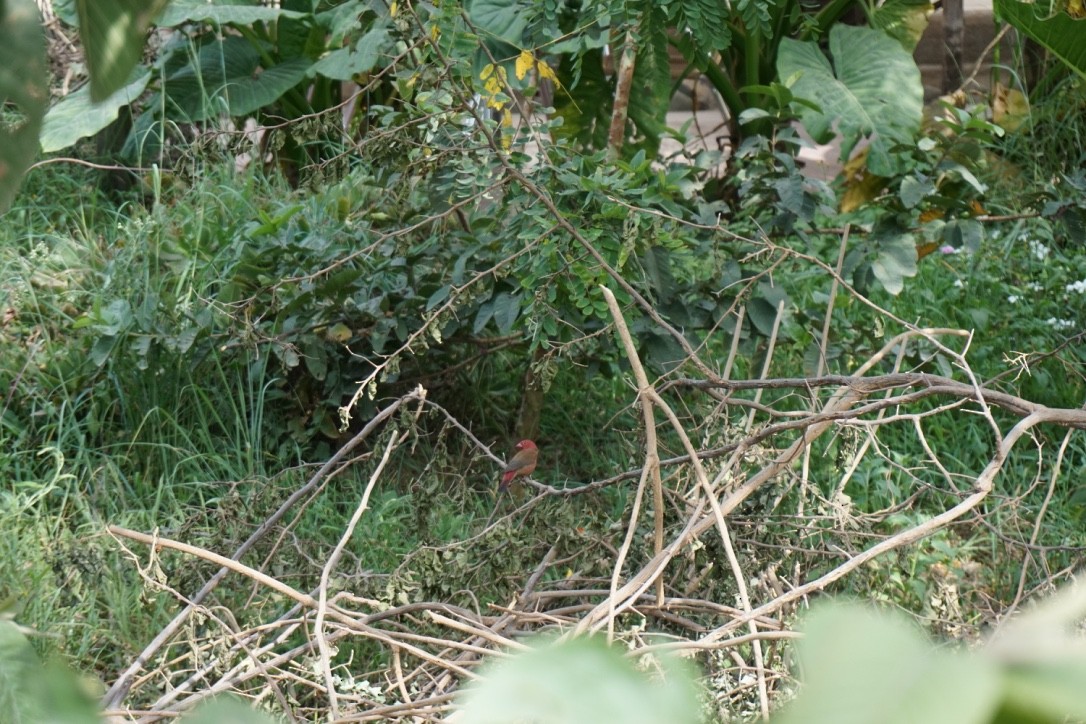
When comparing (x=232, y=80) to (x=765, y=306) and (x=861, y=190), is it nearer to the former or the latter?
(x=861, y=190)

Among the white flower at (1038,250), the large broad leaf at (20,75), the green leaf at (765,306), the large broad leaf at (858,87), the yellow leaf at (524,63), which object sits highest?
the large broad leaf at (20,75)

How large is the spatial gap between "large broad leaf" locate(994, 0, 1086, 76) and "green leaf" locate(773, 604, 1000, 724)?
431 cm

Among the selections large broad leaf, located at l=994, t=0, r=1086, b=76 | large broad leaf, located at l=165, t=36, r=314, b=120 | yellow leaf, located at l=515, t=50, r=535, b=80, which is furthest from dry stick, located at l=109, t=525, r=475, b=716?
large broad leaf, located at l=165, t=36, r=314, b=120

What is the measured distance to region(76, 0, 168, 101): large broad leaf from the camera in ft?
1.35

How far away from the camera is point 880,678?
0.21 meters

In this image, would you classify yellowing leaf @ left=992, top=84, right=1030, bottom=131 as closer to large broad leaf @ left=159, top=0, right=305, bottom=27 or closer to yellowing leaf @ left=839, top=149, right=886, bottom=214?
yellowing leaf @ left=839, top=149, right=886, bottom=214

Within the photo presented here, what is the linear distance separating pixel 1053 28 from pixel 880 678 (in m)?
4.50

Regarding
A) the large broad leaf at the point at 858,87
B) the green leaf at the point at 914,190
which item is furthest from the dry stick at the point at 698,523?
the large broad leaf at the point at 858,87

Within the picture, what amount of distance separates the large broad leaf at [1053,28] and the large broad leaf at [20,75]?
4.21m

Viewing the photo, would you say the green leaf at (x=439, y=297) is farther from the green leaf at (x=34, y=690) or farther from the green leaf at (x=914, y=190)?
the green leaf at (x=34, y=690)

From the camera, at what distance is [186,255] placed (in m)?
3.61

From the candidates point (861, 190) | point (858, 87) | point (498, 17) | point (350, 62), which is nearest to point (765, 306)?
point (861, 190)

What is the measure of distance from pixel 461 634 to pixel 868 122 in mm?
3203

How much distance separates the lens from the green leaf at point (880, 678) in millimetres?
198
